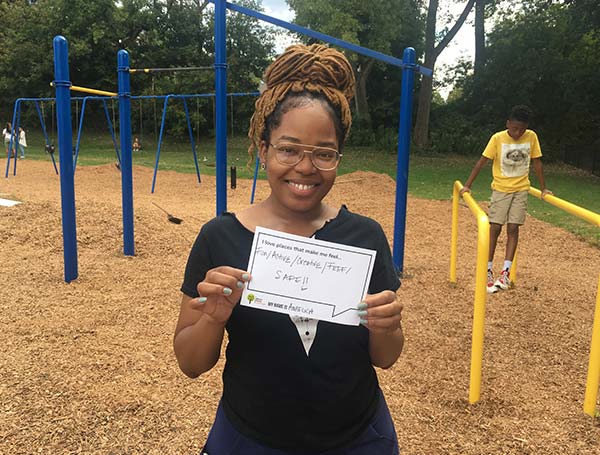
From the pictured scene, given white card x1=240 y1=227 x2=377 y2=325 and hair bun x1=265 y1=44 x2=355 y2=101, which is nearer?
white card x1=240 y1=227 x2=377 y2=325

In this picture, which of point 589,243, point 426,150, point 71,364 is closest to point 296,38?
point 426,150

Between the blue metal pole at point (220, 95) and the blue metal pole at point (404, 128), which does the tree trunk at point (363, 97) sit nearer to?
the blue metal pole at point (404, 128)

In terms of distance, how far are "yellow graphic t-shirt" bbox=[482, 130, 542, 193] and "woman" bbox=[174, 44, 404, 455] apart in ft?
12.7

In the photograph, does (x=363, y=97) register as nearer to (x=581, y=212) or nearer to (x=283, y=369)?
(x=581, y=212)

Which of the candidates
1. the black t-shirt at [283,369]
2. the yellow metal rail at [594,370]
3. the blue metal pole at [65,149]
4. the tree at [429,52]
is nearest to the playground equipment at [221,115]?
the blue metal pole at [65,149]

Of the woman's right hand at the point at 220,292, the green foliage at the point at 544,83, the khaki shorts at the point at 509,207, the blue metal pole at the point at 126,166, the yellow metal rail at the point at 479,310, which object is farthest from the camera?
the green foliage at the point at 544,83

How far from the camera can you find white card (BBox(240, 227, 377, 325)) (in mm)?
1097

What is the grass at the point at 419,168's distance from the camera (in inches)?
421

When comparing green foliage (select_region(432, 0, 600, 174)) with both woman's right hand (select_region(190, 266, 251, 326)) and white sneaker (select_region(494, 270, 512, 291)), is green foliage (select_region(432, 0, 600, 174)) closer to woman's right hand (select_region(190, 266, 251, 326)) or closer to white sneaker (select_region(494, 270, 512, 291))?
white sneaker (select_region(494, 270, 512, 291))

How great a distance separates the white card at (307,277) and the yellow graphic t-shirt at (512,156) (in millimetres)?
4010

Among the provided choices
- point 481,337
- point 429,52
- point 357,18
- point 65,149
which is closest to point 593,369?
point 481,337

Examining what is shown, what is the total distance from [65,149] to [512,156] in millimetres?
4105

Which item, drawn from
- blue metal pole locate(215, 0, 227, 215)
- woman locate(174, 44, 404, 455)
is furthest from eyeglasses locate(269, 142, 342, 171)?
blue metal pole locate(215, 0, 227, 215)

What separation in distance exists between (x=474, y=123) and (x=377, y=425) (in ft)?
82.9
